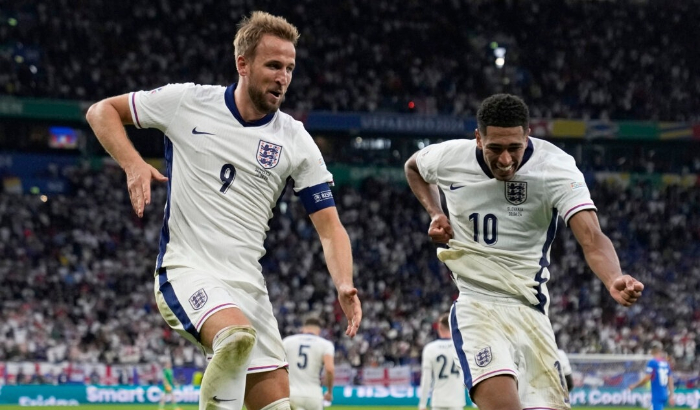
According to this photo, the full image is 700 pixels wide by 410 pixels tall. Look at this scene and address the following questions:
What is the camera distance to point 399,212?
37.5 m

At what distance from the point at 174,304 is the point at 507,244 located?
2202 mm

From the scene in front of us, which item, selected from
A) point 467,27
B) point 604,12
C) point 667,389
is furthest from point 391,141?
point 667,389

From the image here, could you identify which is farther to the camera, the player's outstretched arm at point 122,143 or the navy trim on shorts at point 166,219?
the navy trim on shorts at point 166,219

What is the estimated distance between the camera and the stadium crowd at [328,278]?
1128 inches

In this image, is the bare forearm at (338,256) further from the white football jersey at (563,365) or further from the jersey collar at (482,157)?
the white football jersey at (563,365)

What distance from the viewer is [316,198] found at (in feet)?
19.4

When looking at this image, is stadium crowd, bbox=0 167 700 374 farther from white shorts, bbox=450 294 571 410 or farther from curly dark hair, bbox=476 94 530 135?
curly dark hair, bbox=476 94 530 135

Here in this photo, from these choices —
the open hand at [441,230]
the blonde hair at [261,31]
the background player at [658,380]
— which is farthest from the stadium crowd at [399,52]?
the blonde hair at [261,31]

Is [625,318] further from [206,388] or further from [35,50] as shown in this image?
[206,388]

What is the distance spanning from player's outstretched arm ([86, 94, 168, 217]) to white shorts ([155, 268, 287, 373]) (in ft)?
1.43

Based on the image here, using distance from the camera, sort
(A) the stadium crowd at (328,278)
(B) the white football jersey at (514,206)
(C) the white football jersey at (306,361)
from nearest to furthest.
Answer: (B) the white football jersey at (514,206) < (C) the white football jersey at (306,361) < (A) the stadium crowd at (328,278)

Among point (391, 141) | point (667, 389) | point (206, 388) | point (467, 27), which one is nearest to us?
point (206, 388)

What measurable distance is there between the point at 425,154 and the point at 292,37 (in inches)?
68.1

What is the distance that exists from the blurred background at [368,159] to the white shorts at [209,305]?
21.6m
